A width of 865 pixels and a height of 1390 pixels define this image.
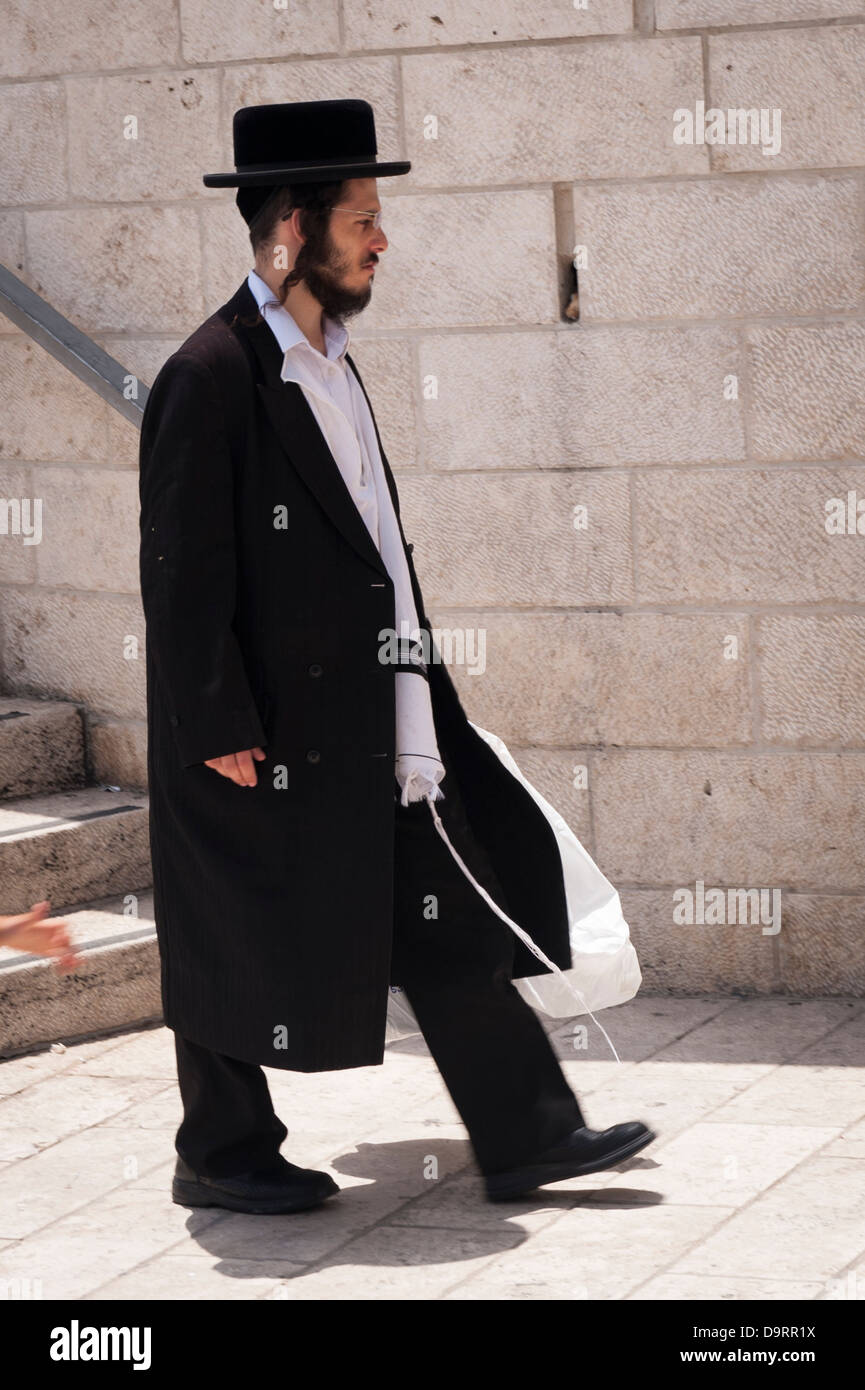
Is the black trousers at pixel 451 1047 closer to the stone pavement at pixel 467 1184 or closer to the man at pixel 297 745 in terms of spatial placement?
the man at pixel 297 745

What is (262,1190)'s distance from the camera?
3.96 meters

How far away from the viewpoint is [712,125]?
5.16 meters

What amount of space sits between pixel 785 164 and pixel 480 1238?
284 centimetres

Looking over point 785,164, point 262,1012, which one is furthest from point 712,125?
point 262,1012

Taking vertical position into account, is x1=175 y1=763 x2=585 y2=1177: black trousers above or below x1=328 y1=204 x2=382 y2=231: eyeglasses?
below

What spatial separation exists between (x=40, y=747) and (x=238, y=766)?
2396mm

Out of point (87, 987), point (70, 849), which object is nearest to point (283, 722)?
point (87, 987)

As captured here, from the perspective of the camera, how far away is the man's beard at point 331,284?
3895 mm

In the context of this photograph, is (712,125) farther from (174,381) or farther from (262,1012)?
(262,1012)

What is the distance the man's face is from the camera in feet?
12.8

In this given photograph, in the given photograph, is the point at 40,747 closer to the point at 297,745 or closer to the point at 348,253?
the point at 297,745

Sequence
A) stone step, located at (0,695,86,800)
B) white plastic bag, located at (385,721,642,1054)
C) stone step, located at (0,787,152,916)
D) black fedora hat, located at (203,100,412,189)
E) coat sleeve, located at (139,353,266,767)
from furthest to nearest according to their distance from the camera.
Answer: stone step, located at (0,695,86,800) < stone step, located at (0,787,152,916) < white plastic bag, located at (385,721,642,1054) < black fedora hat, located at (203,100,412,189) < coat sleeve, located at (139,353,266,767)

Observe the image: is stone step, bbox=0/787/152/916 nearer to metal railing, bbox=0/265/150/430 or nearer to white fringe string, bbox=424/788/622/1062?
metal railing, bbox=0/265/150/430

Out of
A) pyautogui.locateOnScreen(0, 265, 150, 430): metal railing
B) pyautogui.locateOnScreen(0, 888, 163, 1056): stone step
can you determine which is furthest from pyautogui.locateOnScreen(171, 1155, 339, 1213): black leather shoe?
pyautogui.locateOnScreen(0, 265, 150, 430): metal railing
